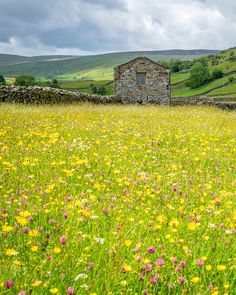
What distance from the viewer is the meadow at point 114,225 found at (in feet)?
10.5

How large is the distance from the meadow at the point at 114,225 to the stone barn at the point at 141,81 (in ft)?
116

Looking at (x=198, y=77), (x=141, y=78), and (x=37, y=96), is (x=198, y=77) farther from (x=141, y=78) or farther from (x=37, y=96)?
(x=37, y=96)

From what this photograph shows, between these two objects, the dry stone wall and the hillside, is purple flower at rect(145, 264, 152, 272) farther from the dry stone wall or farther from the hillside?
the hillside

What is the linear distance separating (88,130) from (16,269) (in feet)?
28.3

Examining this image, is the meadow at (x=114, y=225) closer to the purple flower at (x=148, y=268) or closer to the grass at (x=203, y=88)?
the purple flower at (x=148, y=268)

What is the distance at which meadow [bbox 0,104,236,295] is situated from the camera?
125 inches

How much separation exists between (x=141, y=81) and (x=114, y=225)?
132 ft

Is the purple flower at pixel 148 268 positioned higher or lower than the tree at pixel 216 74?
lower

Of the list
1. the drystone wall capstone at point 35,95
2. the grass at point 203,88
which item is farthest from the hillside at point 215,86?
the drystone wall capstone at point 35,95

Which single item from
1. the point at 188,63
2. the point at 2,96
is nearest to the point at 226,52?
the point at 188,63

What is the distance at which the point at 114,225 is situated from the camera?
4.36 meters

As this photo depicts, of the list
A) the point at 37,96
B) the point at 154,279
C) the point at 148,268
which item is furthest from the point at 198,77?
the point at 154,279

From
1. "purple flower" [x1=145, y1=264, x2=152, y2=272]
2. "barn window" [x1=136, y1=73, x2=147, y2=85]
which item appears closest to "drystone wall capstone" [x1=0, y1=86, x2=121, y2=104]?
"barn window" [x1=136, y1=73, x2=147, y2=85]

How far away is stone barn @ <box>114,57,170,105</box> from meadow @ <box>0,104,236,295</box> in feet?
116
